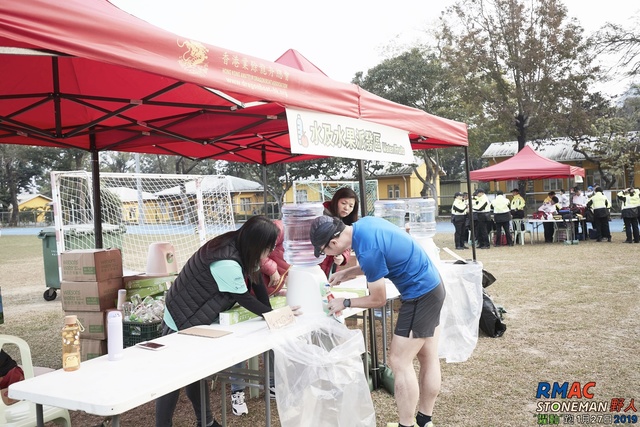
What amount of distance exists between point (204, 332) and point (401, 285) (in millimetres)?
1101

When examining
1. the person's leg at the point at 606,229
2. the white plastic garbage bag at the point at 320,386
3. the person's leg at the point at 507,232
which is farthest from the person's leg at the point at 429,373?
the person's leg at the point at 606,229

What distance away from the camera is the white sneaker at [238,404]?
342cm

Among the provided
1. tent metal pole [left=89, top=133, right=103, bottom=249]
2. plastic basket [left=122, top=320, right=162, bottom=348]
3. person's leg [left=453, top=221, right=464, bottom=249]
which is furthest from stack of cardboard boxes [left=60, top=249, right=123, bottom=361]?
person's leg [left=453, top=221, right=464, bottom=249]

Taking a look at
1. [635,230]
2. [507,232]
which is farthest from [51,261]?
[635,230]

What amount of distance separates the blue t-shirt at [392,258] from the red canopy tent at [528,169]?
1152cm

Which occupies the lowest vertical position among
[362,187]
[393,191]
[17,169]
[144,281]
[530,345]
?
[530,345]

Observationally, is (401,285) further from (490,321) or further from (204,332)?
(490,321)

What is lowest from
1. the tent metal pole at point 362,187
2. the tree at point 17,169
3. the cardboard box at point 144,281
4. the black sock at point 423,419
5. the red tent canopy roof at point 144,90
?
the black sock at point 423,419

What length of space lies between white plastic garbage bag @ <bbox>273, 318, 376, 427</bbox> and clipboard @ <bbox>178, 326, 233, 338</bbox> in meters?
0.33

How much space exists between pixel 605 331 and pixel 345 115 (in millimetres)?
3722

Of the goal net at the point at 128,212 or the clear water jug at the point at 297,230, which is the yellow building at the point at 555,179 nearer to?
the goal net at the point at 128,212

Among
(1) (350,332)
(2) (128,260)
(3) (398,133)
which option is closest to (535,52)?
(2) (128,260)

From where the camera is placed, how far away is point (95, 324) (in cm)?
388

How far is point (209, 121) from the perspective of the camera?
12.9 ft
